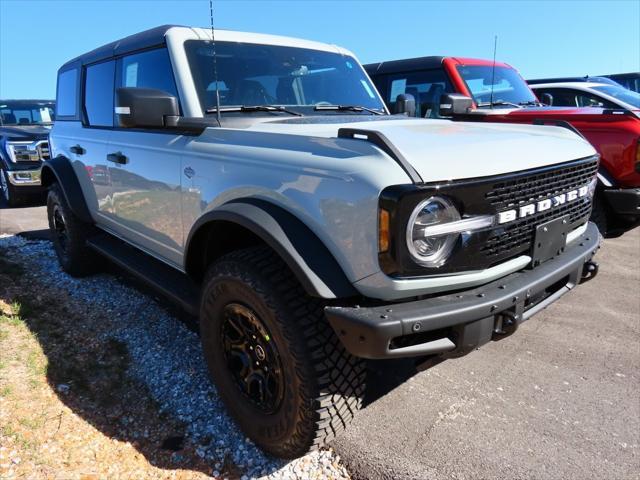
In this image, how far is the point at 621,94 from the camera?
7629mm

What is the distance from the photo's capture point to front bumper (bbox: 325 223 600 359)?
1.76 meters

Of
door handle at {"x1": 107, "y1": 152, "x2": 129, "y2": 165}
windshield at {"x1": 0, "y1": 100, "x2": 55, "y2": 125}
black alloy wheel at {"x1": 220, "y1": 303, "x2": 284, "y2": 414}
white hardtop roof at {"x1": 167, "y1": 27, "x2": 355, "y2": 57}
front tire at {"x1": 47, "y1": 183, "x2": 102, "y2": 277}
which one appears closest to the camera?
black alloy wheel at {"x1": 220, "y1": 303, "x2": 284, "y2": 414}

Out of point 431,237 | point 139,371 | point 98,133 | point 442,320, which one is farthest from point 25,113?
point 442,320

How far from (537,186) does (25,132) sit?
Result: 9166 millimetres

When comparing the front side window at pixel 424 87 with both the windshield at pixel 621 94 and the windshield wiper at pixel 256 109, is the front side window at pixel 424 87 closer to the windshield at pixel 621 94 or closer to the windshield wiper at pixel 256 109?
the windshield at pixel 621 94

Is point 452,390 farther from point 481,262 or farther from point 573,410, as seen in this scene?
point 481,262

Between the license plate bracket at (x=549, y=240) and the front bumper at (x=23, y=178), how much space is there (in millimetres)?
8429

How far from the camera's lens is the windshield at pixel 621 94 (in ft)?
24.2

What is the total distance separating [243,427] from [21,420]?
3.56 ft

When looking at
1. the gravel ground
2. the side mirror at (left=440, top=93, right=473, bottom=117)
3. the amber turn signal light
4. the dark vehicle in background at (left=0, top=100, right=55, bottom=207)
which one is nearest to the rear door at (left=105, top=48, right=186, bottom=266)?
the gravel ground

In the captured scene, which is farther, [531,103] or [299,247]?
[531,103]

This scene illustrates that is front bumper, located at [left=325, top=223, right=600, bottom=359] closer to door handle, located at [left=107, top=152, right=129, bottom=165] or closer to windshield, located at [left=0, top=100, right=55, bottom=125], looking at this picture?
door handle, located at [left=107, top=152, right=129, bottom=165]

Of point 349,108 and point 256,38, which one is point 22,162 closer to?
point 256,38

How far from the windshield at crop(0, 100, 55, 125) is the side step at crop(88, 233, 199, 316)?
7396mm
